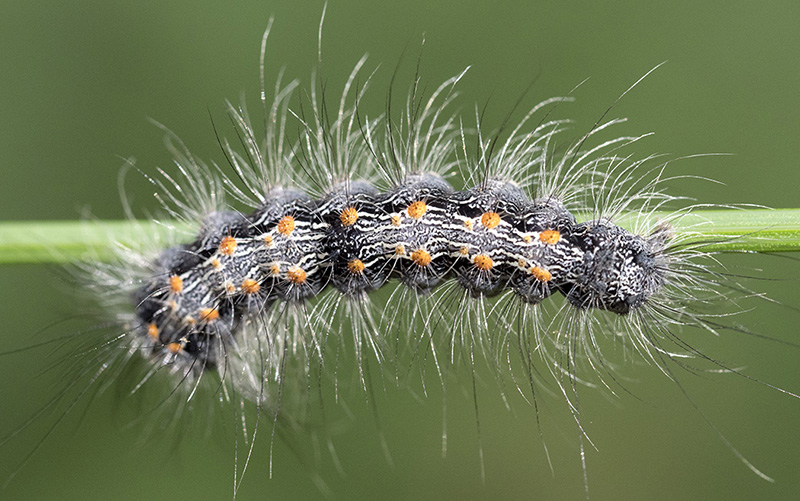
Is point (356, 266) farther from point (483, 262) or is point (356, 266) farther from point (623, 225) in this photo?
point (623, 225)

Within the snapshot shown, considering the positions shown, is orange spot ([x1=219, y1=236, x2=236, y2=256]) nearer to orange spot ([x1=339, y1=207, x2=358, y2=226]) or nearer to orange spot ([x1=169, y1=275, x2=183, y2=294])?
orange spot ([x1=169, y1=275, x2=183, y2=294])

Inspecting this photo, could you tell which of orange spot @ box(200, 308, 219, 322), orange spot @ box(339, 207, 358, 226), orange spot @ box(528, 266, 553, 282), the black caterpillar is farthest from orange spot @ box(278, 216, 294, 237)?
orange spot @ box(528, 266, 553, 282)

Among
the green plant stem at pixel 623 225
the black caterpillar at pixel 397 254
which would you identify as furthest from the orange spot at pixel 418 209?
the green plant stem at pixel 623 225

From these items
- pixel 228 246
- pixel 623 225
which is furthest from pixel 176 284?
pixel 623 225

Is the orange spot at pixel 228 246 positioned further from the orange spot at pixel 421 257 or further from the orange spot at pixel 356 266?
the orange spot at pixel 421 257

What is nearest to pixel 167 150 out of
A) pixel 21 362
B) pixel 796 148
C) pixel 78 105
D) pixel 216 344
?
pixel 78 105
